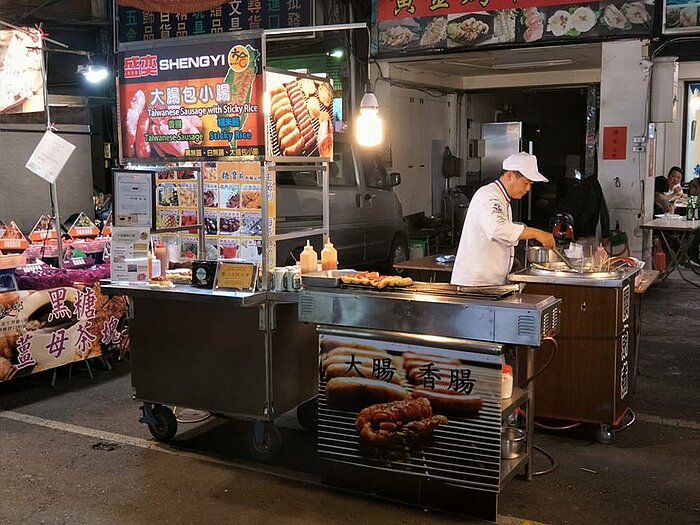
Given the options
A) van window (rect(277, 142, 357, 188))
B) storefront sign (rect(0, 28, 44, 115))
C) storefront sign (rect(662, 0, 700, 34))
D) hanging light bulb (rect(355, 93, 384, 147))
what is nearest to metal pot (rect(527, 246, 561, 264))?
hanging light bulb (rect(355, 93, 384, 147))

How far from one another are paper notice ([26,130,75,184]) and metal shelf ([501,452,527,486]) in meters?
4.75

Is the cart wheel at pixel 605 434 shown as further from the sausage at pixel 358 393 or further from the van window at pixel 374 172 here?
the van window at pixel 374 172

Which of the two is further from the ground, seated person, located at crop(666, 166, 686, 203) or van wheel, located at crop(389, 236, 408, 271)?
seated person, located at crop(666, 166, 686, 203)

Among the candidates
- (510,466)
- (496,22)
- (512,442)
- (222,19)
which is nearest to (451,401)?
(510,466)

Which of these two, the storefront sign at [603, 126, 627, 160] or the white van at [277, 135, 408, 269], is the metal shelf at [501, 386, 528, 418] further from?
the storefront sign at [603, 126, 627, 160]

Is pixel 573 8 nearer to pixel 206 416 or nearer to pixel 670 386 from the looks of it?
pixel 670 386

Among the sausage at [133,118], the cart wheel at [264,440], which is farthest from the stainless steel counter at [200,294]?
the sausage at [133,118]

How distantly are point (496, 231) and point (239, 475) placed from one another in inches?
87.9

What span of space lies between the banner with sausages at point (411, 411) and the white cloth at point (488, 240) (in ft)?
4.36

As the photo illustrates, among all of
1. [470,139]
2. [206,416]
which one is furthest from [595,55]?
[206,416]

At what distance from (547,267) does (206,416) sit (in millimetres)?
2695

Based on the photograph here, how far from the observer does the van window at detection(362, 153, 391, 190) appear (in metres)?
10.9

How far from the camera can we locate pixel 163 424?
5.33 metres

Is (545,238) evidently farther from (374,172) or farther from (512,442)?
(374,172)
